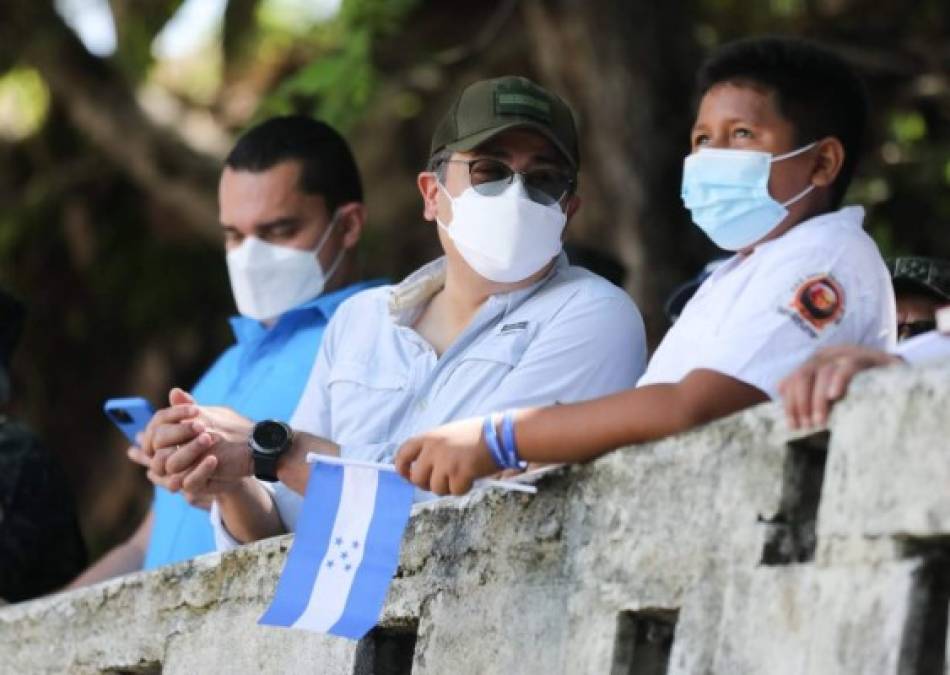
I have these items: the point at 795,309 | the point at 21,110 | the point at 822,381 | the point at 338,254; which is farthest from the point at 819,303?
the point at 21,110

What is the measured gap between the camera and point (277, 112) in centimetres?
842

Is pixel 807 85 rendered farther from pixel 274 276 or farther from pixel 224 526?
pixel 274 276

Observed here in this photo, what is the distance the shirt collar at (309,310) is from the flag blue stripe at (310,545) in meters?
1.45

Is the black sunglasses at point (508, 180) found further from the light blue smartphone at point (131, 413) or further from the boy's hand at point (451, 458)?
the light blue smartphone at point (131, 413)

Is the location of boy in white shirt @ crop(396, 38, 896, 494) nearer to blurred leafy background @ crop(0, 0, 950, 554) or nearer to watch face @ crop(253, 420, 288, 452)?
watch face @ crop(253, 420, 288, 452)

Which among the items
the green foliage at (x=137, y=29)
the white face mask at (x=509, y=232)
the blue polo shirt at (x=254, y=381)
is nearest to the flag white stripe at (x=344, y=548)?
the white face mask at (x=509, y=232)

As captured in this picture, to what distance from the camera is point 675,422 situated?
3.85 m

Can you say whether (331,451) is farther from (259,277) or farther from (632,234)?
(632,234)

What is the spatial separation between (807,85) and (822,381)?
1.04m

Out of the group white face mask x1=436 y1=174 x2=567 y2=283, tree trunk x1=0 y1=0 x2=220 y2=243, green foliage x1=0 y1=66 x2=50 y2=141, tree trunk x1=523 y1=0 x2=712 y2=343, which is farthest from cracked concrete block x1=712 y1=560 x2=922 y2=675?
green foliage x1=0 y1=66 x2=50 y2=141

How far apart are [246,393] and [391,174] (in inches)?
238

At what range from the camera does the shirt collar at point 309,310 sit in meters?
5.85

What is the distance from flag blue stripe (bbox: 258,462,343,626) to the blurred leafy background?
9.71 ft

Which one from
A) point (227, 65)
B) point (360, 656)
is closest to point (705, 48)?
point (227, 65)
